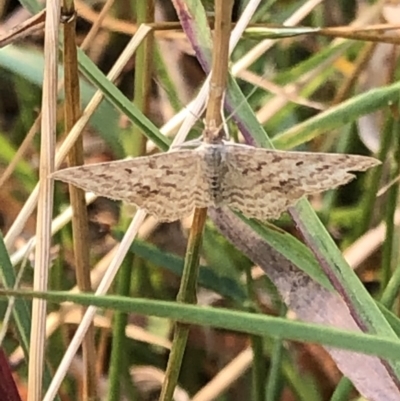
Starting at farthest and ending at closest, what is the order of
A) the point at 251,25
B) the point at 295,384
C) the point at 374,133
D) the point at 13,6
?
the point at 13,6, the point at 374,133, the point at 295,384, the point at 251,25

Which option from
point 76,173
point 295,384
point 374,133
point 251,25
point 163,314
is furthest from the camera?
point 374,133

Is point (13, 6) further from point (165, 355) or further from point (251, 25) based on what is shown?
point (251, 25)

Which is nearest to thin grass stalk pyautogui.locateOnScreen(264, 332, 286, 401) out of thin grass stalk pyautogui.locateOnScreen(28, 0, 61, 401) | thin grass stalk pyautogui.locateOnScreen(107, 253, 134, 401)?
thin grass stalk pyautogui.locateOnScreen(107, 253, 134, 401)

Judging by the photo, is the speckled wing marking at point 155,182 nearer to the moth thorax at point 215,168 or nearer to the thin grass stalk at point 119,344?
the moth thorax at point 215,168

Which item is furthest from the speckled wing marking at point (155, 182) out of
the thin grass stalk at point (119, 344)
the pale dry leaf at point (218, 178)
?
the thin grass stalk at point (119, 344)

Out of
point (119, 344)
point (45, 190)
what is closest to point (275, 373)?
Answer: point (119, 344)

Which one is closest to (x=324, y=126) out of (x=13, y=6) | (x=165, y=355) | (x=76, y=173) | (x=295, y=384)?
(x=76, y=173)

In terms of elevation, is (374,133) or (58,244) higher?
(374,133)

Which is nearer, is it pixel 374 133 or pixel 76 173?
pixel 76 173
